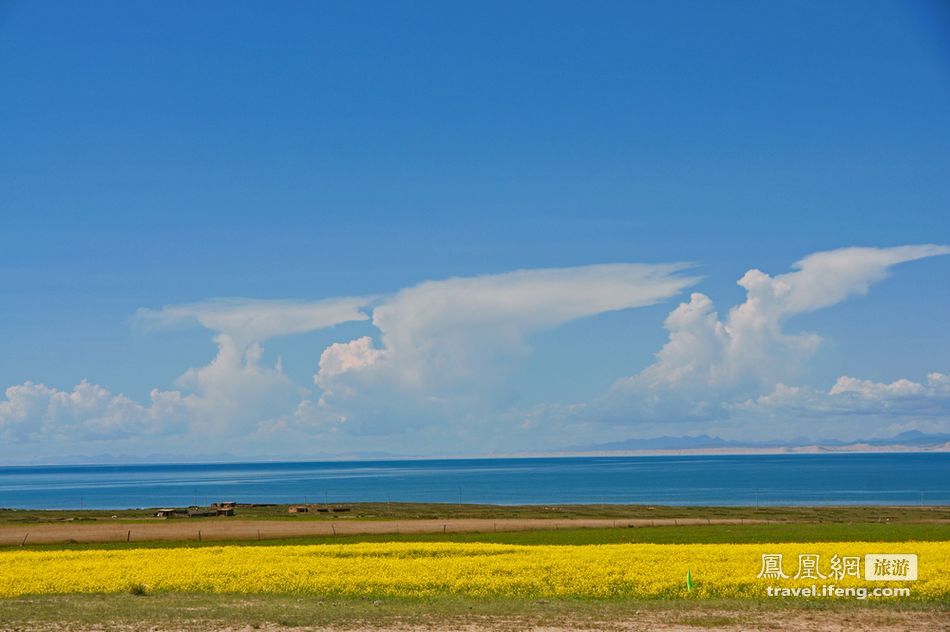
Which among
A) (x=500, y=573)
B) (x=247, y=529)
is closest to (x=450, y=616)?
(x=500, y=573)

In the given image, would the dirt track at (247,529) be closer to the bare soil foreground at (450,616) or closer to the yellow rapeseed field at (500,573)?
the yellow rapeseed field at (500,573)

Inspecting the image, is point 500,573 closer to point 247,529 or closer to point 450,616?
point 450,616

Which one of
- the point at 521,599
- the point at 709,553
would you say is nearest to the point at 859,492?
the point at 709,553

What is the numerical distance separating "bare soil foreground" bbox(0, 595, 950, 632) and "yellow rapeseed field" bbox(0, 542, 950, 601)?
2.80m

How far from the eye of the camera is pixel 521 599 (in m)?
27.5

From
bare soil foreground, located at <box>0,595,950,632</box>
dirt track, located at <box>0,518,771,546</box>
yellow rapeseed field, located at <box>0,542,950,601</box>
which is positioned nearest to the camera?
bare soil foreground, located at <box>0,595,950,632</box>

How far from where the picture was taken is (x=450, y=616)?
926 inches

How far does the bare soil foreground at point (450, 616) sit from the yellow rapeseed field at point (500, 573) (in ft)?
9.18

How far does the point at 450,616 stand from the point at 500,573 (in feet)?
30.0

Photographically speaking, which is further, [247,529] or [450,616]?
[247,529]

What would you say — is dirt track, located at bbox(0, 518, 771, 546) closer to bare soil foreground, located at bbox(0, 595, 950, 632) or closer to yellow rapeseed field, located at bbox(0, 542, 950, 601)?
yellow rapeseed field, located at bbox(0, 542, 950, 601)

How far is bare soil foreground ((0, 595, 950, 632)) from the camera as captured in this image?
21.8 meters

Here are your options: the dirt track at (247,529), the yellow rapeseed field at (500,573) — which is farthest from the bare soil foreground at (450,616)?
the dirt track at (247,529)

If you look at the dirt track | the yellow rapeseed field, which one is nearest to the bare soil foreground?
the yellow rapeseed field
